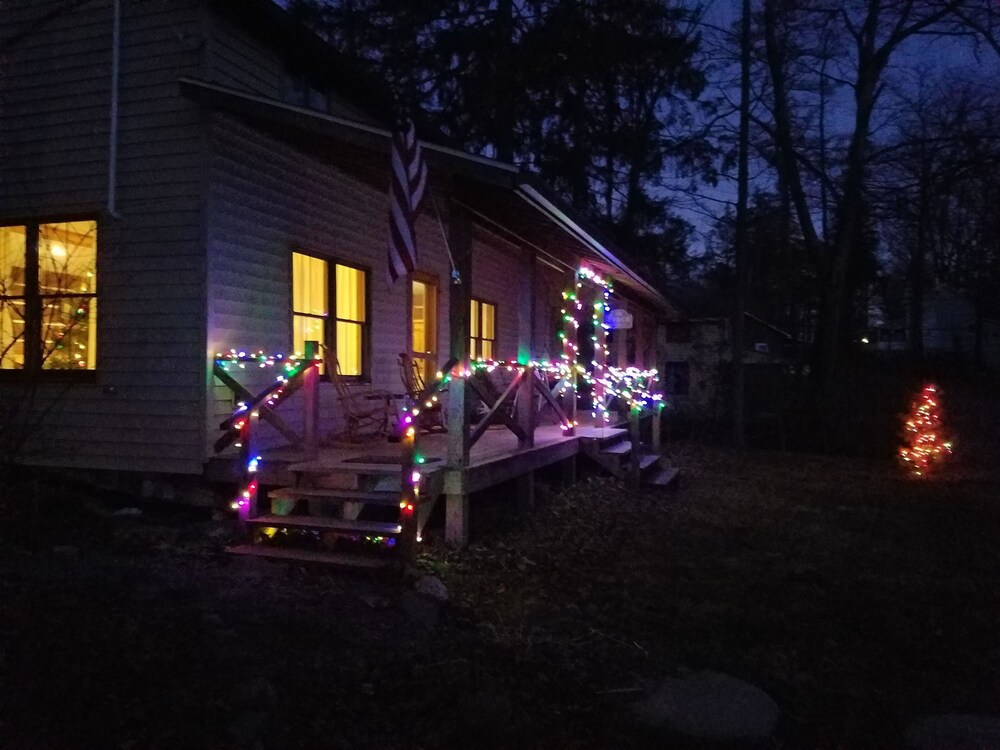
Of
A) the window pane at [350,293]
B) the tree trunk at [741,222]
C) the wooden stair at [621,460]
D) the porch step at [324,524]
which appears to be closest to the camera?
the porch step at [324,524]

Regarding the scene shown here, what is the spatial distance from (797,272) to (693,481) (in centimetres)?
2382

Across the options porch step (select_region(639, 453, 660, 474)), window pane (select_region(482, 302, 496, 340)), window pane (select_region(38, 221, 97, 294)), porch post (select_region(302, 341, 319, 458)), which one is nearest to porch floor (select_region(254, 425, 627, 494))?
porch post (select_region(302, 341, 319, 458))

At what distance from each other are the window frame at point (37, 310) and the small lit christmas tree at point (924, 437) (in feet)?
46.7

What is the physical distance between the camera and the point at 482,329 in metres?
14.6

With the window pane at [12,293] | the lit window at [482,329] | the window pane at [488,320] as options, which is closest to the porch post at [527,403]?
the lit window at [482,329]

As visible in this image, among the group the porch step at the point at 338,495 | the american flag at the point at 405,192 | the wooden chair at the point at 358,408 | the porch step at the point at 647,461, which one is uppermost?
the american flag at the point at 405,192

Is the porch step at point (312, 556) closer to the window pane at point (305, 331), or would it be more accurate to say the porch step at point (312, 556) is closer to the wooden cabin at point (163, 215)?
the wooden cabin at point (163, 215)

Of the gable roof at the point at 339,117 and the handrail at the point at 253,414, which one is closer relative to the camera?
the gable roof at the point at 339,117

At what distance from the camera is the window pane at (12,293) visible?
8461 millimetres

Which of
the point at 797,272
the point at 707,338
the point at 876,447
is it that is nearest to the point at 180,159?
the point at 876,447

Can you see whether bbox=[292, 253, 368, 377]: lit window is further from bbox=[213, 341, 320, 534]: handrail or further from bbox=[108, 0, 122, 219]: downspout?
bbox=[108, 0, 122, 219]: downspout

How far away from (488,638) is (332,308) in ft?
16.6

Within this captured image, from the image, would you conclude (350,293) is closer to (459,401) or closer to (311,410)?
(311,410)

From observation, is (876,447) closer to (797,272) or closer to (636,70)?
(636,70)
